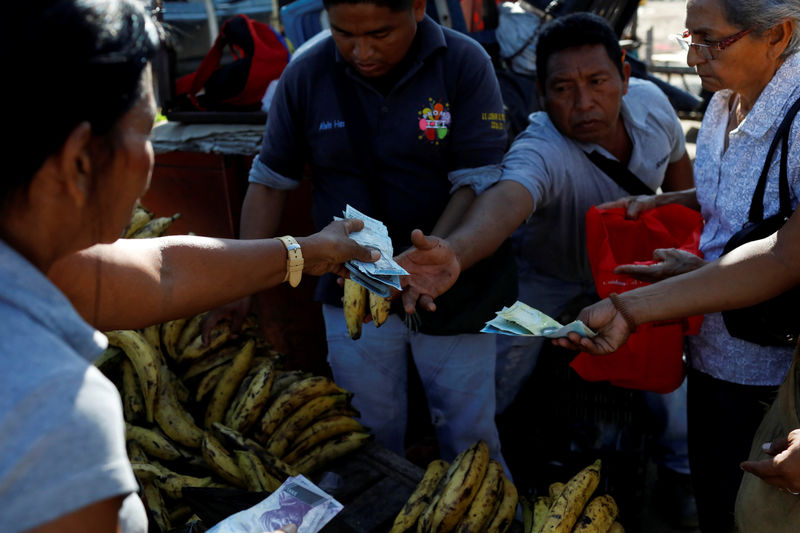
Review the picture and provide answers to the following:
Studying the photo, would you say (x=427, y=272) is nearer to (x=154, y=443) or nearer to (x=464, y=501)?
(x=464, y=501)

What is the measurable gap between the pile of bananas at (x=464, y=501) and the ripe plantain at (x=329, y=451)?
1.41 feet

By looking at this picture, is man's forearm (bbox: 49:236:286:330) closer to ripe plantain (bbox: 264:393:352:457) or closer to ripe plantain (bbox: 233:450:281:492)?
ripe plantain (bbox: 233:450:281:492)

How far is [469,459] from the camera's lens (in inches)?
87.2

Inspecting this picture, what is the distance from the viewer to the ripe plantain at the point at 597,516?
1987 mm

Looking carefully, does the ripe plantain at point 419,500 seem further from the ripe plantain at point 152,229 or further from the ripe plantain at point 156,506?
the ripe plantain at point 152,229

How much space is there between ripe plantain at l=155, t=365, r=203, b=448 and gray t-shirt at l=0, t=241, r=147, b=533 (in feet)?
5.43

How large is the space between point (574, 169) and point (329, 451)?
1.72 metres

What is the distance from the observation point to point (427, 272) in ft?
8.85

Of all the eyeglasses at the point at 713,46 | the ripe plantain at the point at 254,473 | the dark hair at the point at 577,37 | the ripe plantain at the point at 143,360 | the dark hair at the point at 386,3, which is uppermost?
the dark hair at the point at 386,3

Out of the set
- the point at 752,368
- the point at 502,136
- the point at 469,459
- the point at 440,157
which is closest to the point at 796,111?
the point at 752,368

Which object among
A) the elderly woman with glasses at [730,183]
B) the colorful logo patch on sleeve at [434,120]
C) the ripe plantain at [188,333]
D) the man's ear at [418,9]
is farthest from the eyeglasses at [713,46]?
the ripe plantain at [188,333]

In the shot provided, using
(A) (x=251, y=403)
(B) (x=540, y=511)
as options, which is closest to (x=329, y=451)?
(A) (x=251, y=403)

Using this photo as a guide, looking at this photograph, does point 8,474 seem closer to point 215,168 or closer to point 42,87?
point 42,87

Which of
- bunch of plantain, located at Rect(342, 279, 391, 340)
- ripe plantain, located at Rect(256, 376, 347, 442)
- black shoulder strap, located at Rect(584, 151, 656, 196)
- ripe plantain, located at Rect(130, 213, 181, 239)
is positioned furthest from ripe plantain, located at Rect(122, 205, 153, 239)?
black shoulder strap, located at Rect(584, 151, 656, 196)
